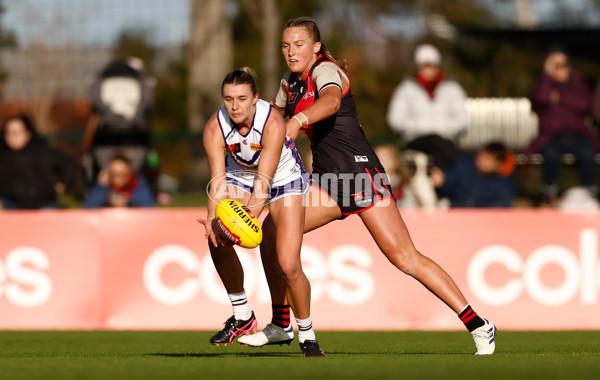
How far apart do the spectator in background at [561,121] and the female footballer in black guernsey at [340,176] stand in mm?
6284

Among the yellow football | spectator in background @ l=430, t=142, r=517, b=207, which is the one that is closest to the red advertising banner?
spectator in background @ l=430, t=142, r=517, b=207

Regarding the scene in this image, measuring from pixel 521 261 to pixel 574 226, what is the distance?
649mm

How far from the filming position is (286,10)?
27750 millimetres

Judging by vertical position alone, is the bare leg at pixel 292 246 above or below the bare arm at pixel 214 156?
below

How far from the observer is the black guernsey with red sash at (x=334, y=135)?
739 cm

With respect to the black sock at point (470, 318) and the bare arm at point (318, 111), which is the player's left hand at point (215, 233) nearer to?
the bare arm at point (318, 111)

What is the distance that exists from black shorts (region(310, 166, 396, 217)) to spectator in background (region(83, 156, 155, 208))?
559cm

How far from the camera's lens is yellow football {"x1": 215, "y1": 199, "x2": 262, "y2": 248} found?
6.80m

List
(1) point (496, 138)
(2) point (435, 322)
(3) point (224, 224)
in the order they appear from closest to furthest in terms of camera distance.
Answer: (3) point (224, 224) → (2) point (435, 322) → (1) point (496, 138)

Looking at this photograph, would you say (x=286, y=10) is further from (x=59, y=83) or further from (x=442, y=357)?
(x=442, y=357)

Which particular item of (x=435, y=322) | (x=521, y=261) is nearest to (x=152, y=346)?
(x=435, y=322)

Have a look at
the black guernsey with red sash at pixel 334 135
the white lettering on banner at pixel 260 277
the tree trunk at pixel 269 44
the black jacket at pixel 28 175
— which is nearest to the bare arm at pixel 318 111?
the black guernsey with red sash at pixel 334 135

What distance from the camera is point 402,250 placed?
727 centimetres

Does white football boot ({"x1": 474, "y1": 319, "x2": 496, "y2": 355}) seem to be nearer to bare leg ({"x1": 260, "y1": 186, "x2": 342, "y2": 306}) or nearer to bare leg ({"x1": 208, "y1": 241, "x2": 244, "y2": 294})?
bare leg ({"x1": 260, "y1": 186, "x2": 342, "y2": 306})
